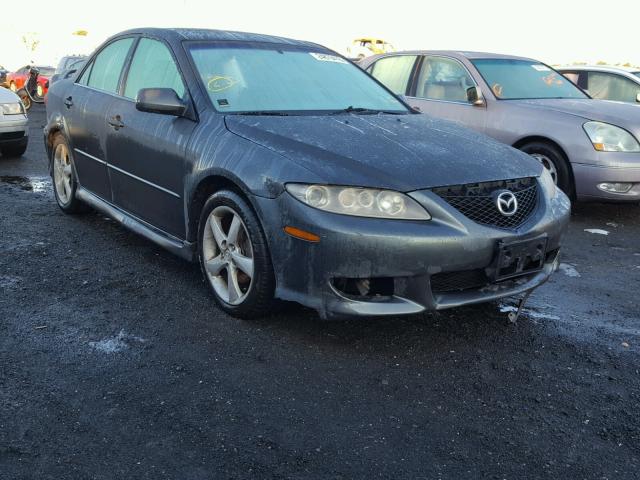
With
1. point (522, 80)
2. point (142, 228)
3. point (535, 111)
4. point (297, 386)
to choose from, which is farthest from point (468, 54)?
point (297, 386)

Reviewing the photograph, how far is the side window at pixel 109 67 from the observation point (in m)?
4.79

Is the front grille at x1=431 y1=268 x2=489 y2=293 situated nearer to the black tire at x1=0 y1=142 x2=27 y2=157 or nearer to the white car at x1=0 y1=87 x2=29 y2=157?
the white car at x1=0 y1=87 x2=29 y2=157

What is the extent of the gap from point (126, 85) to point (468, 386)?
3115mm

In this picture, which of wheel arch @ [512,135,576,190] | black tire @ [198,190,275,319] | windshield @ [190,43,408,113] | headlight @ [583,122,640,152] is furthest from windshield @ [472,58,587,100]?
black tire @ [198,190,275,319]

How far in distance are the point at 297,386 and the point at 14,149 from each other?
25.5ft

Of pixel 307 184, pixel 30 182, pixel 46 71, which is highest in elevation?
pixel 307 184

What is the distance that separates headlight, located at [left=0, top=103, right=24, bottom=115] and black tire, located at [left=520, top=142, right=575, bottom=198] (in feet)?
22.2

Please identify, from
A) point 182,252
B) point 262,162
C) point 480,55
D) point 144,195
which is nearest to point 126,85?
point 144,195

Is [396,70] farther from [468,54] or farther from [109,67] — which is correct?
[109,67]

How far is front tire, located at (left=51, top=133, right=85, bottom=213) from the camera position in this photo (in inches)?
216

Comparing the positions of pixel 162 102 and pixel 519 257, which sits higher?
pixel 162 102

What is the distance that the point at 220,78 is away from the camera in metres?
3.97

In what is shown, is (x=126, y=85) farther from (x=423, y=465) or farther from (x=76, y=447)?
(x=423, y=465)

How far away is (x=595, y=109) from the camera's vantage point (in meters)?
6.46
